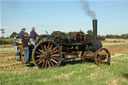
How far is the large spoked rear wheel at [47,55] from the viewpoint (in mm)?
7379

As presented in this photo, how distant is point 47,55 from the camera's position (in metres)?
7.50

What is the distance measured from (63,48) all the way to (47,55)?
1.32 metres

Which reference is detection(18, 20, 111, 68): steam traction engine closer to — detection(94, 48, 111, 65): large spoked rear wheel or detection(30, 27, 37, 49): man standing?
detection(94, 48, 111, 65): large spoked rear wheel

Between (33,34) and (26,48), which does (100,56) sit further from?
(26,48)

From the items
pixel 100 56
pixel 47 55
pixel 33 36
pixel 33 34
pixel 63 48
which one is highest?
pixel 33 34

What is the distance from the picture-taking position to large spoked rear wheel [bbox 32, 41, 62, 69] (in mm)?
7379

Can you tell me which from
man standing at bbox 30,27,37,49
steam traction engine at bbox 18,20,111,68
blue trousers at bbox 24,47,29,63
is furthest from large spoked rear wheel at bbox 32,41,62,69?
man standing at bbox 30,27,37,49

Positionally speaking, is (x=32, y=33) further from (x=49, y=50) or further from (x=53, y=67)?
(x=53, y=67)

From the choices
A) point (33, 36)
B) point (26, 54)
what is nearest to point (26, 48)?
point (26, 54)

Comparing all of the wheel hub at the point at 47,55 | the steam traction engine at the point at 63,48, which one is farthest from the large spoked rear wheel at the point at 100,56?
the wheel hub at the point at 47,55

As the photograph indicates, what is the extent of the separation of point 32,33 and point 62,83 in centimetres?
406

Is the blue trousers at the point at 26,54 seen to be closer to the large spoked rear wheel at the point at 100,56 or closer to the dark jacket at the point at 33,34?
the dark jacket at the point at 33,34

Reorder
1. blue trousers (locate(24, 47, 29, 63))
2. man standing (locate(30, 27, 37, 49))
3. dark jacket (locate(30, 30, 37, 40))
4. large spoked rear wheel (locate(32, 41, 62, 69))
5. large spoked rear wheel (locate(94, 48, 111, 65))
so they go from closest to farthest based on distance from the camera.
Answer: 1. large spoked rear wheel (locate(32, 41, 62, 69))
2. blue trousers (locate(24, 47, 29, 63))
3. man standing (locate(30, 27, 37, 49))
4. dark jacket (locate(30, 30, 37, 40))
5. large spoked rear wheel (locate(94, 48, 111, 65))

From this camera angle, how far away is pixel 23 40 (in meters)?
7.78
